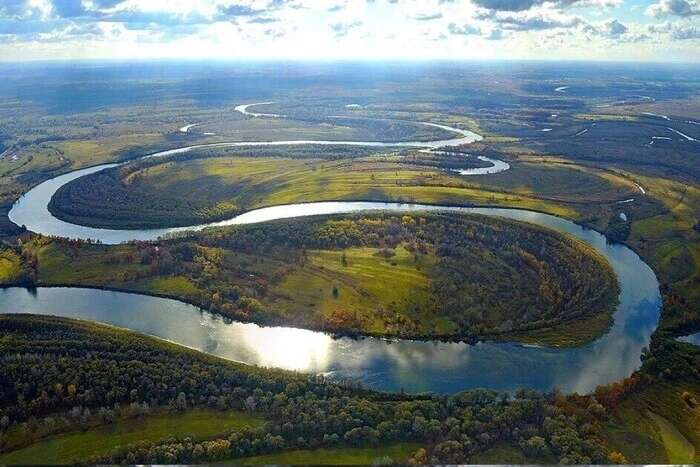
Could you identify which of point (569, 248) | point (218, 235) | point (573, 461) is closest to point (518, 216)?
point (569, 248)

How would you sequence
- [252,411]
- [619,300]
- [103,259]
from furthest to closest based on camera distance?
[103,259], [619,300], [252,411]

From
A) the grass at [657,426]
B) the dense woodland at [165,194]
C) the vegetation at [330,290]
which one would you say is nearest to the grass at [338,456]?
the vegetation at [330,290]

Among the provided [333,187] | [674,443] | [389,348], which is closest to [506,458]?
[674,443]

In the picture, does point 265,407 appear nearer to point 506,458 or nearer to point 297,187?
point 506,458

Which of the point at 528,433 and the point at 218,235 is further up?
the point at 218,235

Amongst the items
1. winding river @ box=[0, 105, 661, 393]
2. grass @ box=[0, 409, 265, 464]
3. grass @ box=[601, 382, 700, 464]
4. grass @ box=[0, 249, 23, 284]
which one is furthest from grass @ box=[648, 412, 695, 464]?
grass @ box=[0, 249, 23, 284]

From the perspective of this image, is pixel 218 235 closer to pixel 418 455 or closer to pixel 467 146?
pixel 418 455

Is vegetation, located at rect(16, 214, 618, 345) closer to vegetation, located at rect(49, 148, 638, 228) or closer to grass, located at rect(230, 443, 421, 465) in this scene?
vegetation, located at rect(49, 148, 638, 228)
